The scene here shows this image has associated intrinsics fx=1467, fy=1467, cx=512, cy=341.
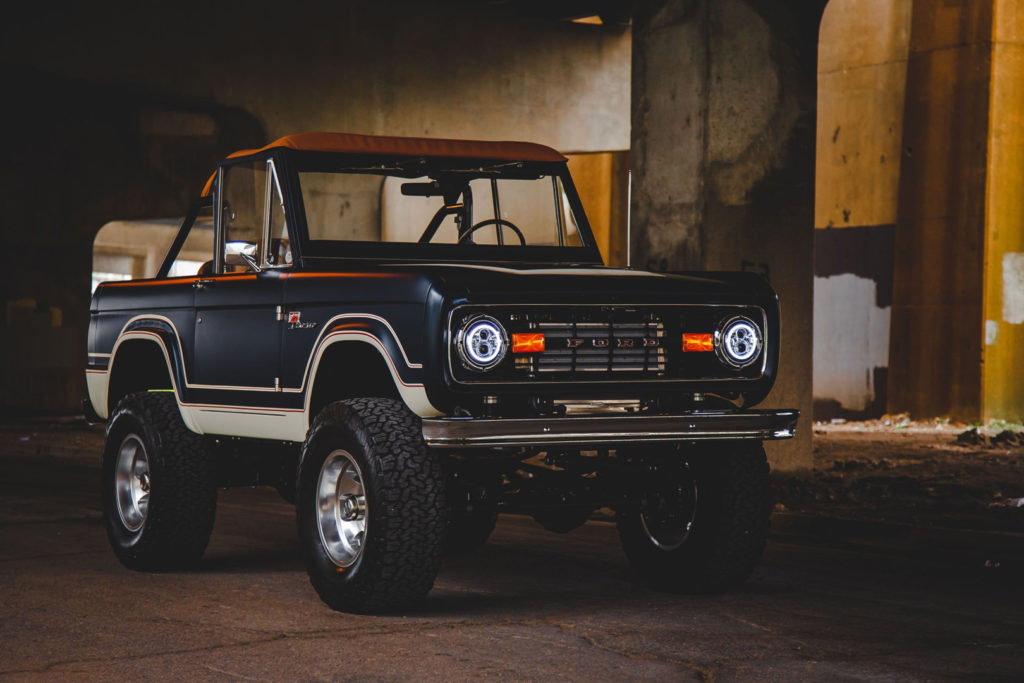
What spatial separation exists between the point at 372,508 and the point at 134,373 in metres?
2.97

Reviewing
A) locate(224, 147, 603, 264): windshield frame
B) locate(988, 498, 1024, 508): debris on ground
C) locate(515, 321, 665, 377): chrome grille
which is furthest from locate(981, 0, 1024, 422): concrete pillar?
locate(515, 321, 665, 377): chrome grille

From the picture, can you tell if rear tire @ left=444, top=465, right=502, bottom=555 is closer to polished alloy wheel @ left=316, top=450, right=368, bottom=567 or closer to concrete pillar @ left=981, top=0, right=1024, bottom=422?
polished alloy wheel @ left=316, top=450, right=368, bottom=567

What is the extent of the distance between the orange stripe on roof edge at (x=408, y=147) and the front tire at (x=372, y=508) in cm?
173

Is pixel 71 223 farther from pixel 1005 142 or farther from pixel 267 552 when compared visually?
pixel 267 552

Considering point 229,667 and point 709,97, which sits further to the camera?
point 709,97

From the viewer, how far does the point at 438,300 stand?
622cm

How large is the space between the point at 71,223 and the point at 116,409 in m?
15.2

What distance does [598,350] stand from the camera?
670cm

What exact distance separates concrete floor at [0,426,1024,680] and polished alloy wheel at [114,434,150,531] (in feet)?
1.01

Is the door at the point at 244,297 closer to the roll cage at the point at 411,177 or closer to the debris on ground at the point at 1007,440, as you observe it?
the roll cage at the point at 411,177

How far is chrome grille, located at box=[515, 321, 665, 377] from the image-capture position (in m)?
6.56

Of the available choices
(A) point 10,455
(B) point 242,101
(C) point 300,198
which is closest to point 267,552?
(C) point 300,198

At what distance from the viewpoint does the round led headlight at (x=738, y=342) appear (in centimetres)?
698

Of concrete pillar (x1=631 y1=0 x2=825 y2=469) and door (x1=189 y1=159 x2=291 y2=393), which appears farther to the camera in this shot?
concrete pillar (x1=631 y1=0 x2=825 y2=469)
